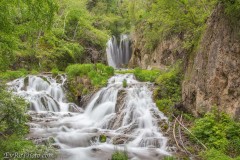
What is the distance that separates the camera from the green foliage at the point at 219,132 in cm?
776

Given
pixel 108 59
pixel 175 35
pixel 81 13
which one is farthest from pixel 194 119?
pixel 108 59

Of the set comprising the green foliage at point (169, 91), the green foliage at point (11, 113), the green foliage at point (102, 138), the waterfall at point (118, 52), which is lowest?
the green foliage at point (102, 138)

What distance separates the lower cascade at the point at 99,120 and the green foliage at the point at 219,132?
1225mm

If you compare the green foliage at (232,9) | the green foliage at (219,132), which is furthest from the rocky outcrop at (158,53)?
the green foliage at (219,132)

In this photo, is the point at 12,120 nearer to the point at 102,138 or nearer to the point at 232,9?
the point at 102,138

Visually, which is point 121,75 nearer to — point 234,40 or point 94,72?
point 94,72

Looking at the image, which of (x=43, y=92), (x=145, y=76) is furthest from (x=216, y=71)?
(x=43, y=92)

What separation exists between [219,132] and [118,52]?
2408 centimetres

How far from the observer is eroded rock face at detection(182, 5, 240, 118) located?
28.3 ft

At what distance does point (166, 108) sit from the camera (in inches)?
467

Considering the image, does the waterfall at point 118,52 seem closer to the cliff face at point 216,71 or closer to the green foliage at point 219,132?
the cliff face at point 216,71

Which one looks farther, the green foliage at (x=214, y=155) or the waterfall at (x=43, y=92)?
the waterfall at (x=43, y=92)

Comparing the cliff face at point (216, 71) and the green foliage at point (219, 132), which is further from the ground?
the cliff face at point (216, 71)

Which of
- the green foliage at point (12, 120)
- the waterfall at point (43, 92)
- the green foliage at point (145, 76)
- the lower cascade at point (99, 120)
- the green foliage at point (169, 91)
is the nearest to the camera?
the green foliage at point (12, 120)
